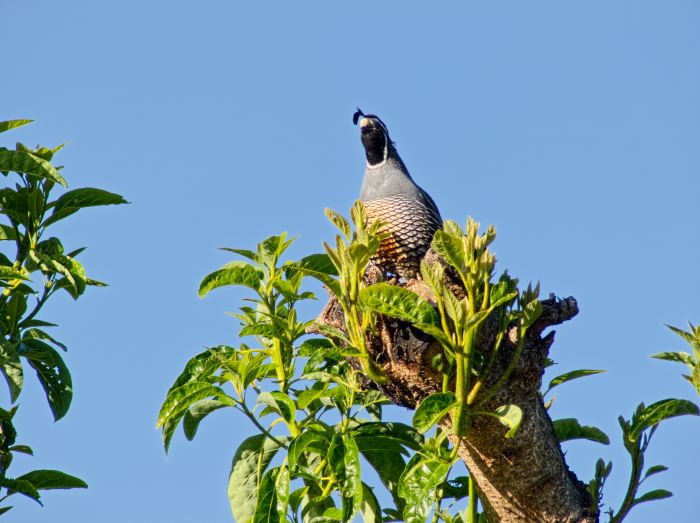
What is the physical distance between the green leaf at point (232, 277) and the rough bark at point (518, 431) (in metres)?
0.54

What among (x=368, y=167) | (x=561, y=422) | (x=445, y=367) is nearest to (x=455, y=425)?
(x=445, y=367)

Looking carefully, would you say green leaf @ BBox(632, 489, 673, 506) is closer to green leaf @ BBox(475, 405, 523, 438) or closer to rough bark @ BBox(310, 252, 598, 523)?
rough bark @ BBox(310, 252, 598, 523)

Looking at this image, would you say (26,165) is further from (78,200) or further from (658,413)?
(658,413)

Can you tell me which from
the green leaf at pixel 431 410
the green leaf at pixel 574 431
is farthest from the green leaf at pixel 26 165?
the green leaf at pixel 574 431

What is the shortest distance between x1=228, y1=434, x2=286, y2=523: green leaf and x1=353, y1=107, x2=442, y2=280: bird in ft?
3.04

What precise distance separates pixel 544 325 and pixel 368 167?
1740mm

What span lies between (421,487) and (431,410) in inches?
11.6

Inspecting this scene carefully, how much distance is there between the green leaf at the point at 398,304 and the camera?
3.02 metres

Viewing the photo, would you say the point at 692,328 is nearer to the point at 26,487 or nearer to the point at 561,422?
the point at 561,422

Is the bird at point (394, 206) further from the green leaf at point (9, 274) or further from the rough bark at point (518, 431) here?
the green leaf at point (9, 274)

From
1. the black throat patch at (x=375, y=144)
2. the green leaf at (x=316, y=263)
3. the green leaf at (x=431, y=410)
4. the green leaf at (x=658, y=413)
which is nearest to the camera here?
the green leaf at (x=431, y=410)

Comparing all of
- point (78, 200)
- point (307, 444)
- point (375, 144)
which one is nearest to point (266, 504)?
point (307, 444)

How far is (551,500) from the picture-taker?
3.33m

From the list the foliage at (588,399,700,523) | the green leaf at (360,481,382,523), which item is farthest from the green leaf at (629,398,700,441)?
the green leaf at (360,481,382,523)
